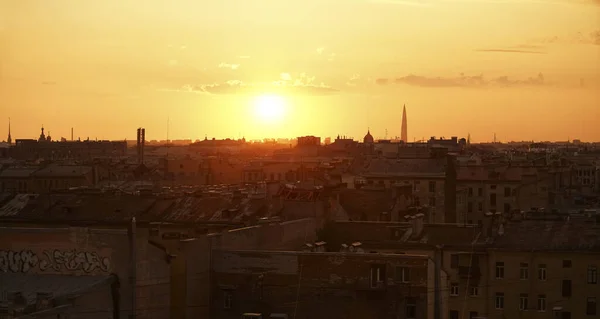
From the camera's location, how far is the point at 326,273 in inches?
1180

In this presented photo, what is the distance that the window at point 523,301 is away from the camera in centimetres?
3928

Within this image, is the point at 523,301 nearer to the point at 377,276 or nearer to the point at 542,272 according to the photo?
the point at 542,272

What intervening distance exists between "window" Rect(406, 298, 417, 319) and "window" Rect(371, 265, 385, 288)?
0.90 m

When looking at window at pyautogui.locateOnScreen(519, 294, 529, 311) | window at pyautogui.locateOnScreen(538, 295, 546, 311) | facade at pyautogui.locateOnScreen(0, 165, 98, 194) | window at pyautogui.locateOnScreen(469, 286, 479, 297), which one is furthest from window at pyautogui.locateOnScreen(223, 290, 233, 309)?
facade at pyautogui.locateOnScreen(0, 165, 98, 194)

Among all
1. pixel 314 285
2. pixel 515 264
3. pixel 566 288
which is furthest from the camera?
pixel 515 264

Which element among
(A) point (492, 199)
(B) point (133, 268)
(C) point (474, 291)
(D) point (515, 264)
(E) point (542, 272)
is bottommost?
(C) point (474, 291)

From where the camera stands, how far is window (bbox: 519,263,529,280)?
39.5 metres

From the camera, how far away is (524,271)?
130 ft

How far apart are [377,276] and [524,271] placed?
11.6m

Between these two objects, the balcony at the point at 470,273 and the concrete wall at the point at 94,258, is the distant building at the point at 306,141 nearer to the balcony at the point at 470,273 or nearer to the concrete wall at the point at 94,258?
the balcony at the point at 470,273

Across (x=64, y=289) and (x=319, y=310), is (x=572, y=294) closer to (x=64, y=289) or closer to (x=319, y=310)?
(x=319, y=310)

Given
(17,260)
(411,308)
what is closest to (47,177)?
(17,260)

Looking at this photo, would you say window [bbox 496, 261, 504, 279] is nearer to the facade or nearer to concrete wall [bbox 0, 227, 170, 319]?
concrete wall [bbox 0, 227, 170, 319]

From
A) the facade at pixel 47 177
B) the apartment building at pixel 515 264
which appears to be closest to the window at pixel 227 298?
the apartment building at pixel 515 264
